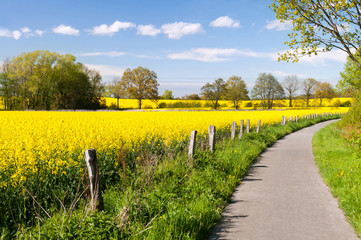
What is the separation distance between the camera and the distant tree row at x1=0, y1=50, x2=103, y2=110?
205 feet

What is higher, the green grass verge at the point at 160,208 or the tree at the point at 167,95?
the tree at the point at 167,95

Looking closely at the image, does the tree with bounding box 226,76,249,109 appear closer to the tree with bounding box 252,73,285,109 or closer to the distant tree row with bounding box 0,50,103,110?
the tree with bounding box 252,73,285,109

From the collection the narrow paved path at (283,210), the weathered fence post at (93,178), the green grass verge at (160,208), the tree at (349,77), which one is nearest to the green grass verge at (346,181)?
the narrow paved path at (283,210)

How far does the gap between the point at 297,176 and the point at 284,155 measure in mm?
4290

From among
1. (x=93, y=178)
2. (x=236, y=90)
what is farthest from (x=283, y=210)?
(x=236, y=90)

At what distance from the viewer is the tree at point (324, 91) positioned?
9112 centimetres

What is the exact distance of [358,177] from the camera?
7.84 meters

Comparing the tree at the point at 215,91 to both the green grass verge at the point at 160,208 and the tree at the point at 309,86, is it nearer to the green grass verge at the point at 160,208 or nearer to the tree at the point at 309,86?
the tree at the point at 309,86

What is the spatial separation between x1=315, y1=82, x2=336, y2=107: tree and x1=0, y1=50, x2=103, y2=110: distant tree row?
216ft

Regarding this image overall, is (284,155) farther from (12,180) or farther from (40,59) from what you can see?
(40,59)

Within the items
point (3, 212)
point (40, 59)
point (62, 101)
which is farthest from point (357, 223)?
point (40, 59)

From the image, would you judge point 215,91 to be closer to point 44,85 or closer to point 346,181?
point 44,85

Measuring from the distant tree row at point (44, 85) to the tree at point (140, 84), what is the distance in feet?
35.1

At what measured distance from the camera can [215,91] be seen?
88.2 meters
